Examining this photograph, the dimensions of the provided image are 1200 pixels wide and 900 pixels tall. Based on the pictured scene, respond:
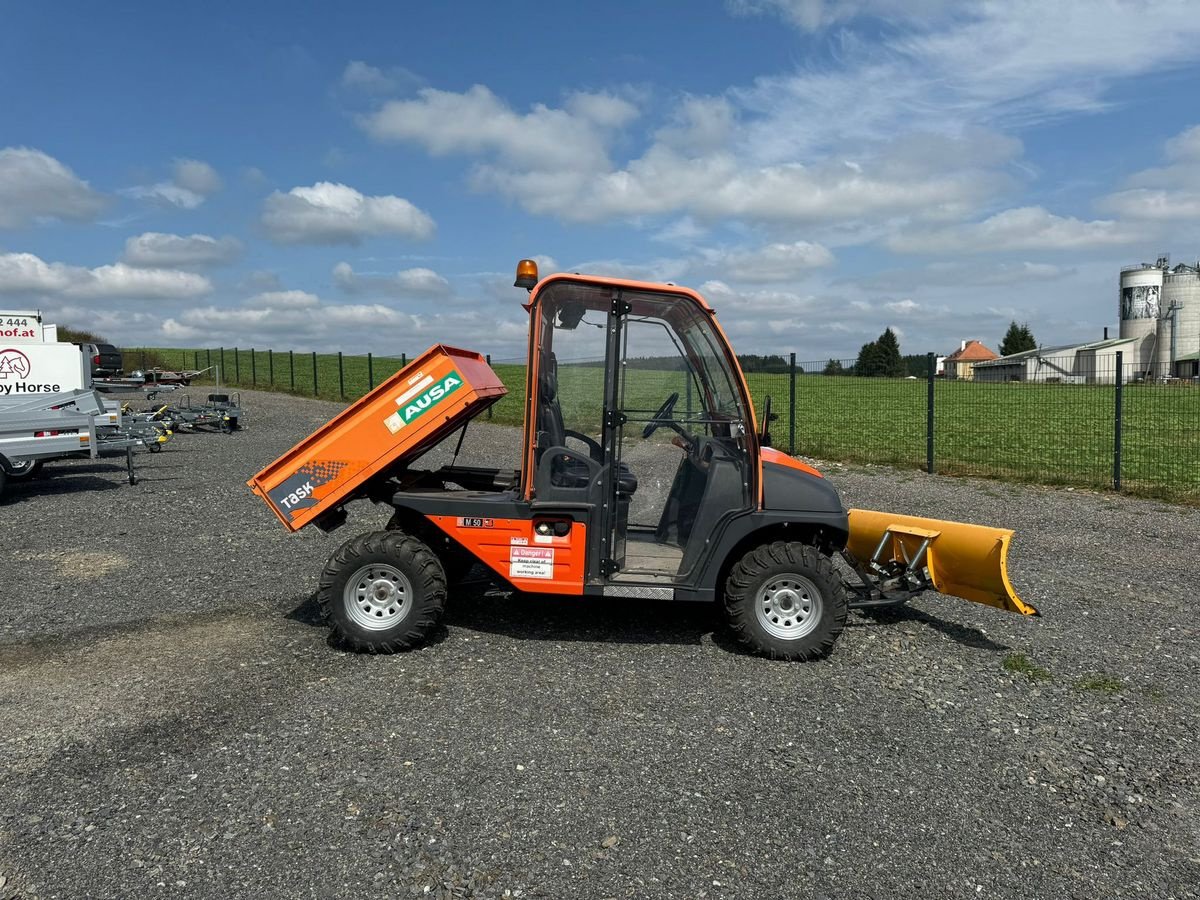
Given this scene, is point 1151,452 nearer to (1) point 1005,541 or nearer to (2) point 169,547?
(1) point 1005,541

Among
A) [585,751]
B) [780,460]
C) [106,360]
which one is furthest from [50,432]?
[106,360]

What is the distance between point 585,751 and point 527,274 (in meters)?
2.71

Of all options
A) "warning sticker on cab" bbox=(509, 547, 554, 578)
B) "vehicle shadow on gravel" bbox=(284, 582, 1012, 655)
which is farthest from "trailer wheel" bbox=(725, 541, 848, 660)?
"warning sticker on cab" bbox=(509, 547, 554, 578)

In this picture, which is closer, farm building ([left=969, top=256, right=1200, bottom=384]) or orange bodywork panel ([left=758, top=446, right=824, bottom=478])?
orange bodywork panel ([left=758, top=446, right=824, bottom=478])

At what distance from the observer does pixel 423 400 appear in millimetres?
5133

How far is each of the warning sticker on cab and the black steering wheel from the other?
921mm

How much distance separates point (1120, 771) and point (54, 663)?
5.51m

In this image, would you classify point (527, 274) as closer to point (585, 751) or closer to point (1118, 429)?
point (585, 751)

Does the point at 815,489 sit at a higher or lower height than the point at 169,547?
higher

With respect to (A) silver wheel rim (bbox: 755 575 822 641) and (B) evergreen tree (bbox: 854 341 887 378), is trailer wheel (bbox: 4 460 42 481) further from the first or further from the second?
(B) evergreen tree (bbox: 854 341 887 378)

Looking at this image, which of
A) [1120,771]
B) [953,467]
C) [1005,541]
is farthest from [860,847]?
[953,467]

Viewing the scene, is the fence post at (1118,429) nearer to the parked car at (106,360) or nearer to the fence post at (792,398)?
the fence post at (792,398)

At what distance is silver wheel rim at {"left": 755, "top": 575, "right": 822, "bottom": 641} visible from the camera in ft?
16.8

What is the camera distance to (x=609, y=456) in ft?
17.0
